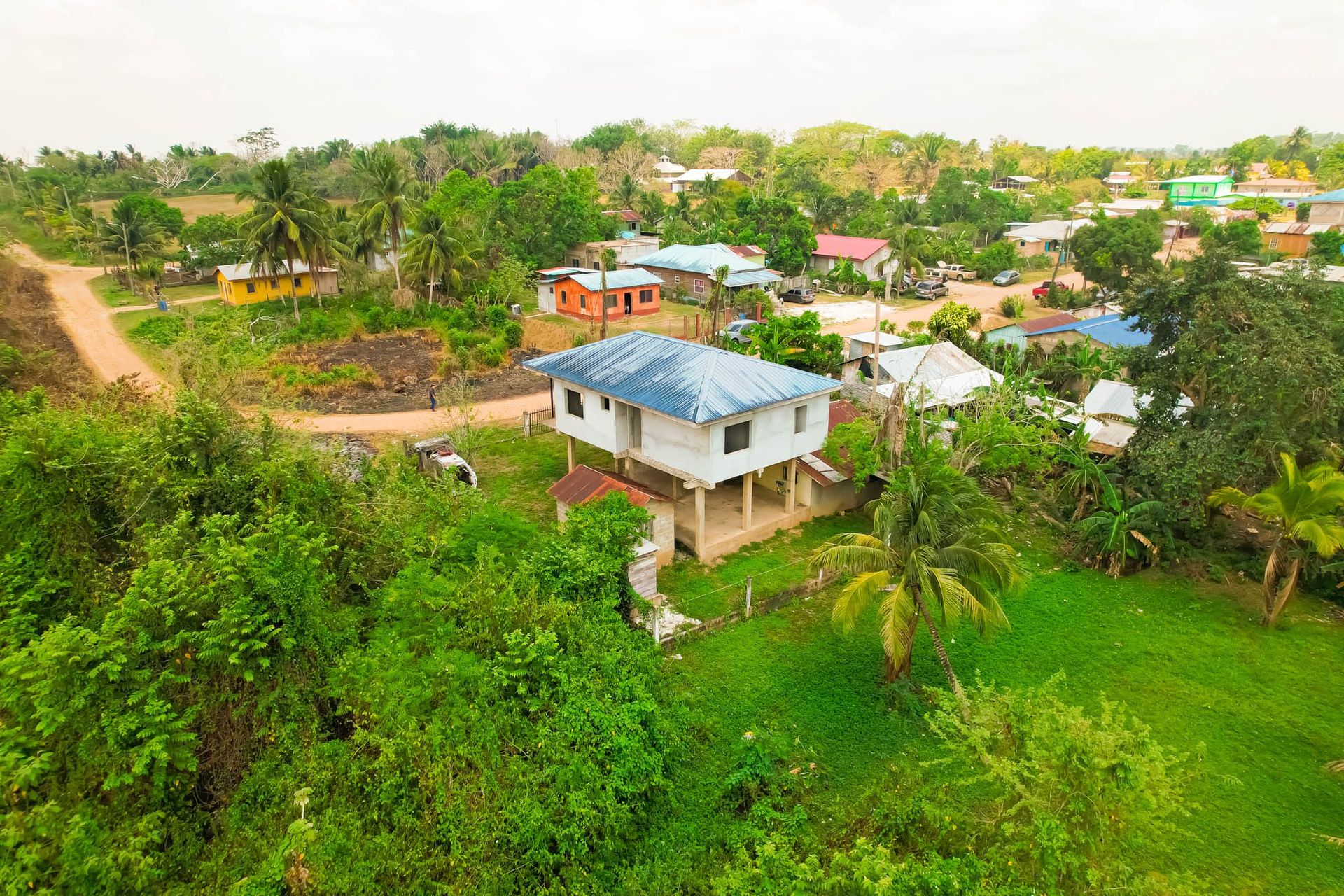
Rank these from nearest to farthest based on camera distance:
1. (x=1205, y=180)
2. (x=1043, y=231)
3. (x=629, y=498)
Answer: (x=629, y=498) → (x=1043, y=231) → (x=1205, y=180)

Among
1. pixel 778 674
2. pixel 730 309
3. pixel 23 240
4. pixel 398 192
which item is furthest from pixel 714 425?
pixel 23 240

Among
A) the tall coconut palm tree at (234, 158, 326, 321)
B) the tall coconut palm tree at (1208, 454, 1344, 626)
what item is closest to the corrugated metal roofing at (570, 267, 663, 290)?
the tall coconut palm tree at (234, 158, 326, 321)

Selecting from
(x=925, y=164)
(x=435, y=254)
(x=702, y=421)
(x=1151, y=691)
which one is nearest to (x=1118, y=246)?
(x=1151, y=691)

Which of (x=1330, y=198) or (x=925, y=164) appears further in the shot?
(x=925, y=164)

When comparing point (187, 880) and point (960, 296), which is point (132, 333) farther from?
point (960, 296)

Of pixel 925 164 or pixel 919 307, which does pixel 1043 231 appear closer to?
pixel 919 307

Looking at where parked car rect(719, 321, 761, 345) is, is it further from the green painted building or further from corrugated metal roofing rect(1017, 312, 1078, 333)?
the green painted building
